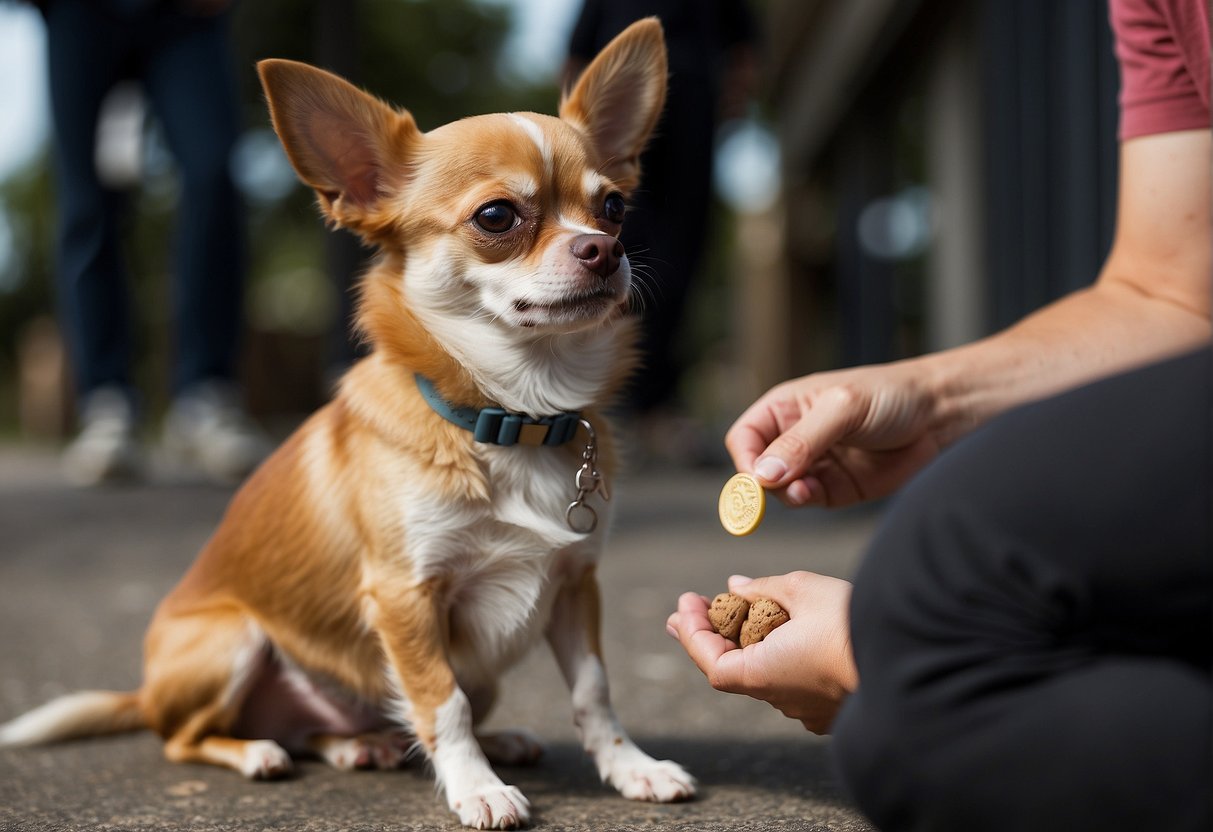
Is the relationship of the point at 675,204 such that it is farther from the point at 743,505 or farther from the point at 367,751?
the point at 743,505

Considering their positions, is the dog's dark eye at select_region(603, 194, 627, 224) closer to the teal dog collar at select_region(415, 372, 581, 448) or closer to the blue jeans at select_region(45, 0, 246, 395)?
the teal dog collar at select_region(415, 372, 581, 448)

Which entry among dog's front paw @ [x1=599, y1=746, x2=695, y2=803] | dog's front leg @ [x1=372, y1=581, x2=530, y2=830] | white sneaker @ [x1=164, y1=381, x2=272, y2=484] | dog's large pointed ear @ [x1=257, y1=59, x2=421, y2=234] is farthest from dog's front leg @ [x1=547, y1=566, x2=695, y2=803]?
white sneaker @ [x1=164, y1=381, x2=272, y2=484]

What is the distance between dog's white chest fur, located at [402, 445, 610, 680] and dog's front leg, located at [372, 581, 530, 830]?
0.18 ft

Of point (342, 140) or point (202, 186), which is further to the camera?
point (202, 186)

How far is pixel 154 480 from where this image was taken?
18.7ft

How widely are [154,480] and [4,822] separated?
406 centimetres

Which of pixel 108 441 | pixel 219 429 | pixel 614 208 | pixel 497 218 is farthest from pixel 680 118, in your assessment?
pixel 497 218

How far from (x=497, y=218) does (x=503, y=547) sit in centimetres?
51

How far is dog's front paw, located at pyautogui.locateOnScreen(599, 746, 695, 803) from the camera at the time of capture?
6.08 feet

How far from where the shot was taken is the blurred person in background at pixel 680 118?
5.11 meters

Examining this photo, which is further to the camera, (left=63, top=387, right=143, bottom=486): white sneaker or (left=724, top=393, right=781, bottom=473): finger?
(left=63, top=387, right=143, bottom=486): white sneaker

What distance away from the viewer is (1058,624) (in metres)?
1.12

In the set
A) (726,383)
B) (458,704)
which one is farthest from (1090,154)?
(726,383)

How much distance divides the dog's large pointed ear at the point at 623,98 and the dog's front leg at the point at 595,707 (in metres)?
0.74
